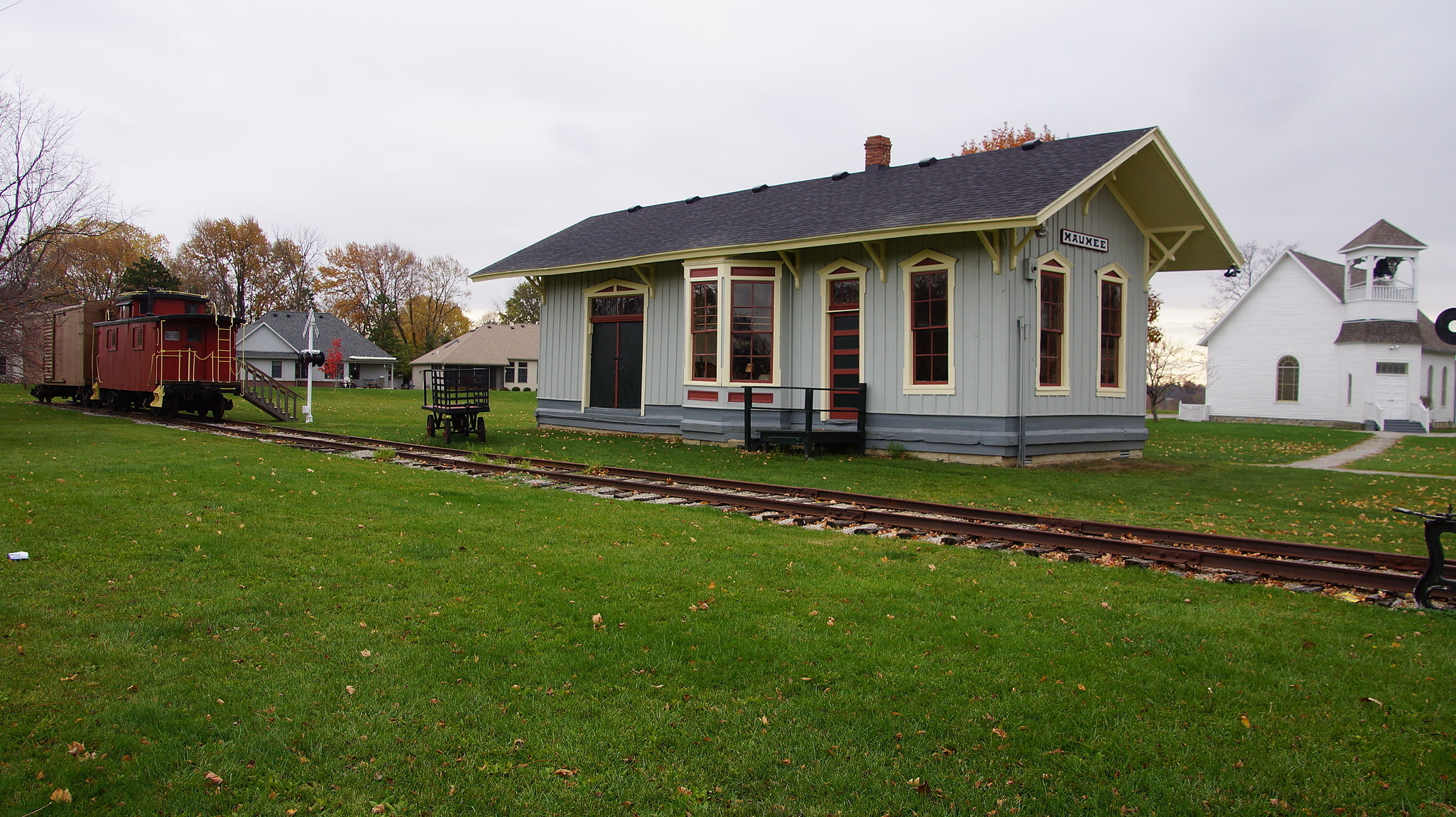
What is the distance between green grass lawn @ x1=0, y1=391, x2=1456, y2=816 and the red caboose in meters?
18.5

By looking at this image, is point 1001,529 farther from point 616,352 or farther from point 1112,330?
point 616,352

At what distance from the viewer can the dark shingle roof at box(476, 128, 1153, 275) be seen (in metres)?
14.9

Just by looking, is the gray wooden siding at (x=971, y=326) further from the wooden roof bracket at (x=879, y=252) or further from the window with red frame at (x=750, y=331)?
the window with red frame at (x=750, y=331)

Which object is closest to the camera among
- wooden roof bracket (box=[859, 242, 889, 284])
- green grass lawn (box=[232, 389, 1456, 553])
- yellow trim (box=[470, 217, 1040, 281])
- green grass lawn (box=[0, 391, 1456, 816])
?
green grass lawn (box=[0, 391, 1456, 816])

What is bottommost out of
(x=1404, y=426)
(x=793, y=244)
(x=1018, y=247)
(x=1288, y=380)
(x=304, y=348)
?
(x=1404, y=426)

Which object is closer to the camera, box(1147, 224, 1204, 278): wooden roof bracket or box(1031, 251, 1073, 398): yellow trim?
box(1031, 251, 1073, 398): yellow trim

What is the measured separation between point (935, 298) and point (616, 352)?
26.8 feet

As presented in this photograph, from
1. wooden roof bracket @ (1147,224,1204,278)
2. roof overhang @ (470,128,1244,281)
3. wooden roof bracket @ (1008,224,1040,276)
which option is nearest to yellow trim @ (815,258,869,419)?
roof overhang @ (470,128,1244,281)

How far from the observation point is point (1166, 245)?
59.5ft

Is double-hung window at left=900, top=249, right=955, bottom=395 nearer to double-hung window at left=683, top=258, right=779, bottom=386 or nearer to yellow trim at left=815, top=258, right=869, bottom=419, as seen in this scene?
yellow trim at left=815, top=258, right=869, bottom=419

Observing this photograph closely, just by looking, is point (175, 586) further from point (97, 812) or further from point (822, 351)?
point (822, 351)

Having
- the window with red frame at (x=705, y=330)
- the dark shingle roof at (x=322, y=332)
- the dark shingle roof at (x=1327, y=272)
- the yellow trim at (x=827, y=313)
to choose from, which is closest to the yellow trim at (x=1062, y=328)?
the yellow trim at (x=827, y=313)

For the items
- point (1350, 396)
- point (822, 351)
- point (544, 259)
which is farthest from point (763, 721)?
point (1350, 396)

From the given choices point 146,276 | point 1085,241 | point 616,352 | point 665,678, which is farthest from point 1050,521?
point 146,276
